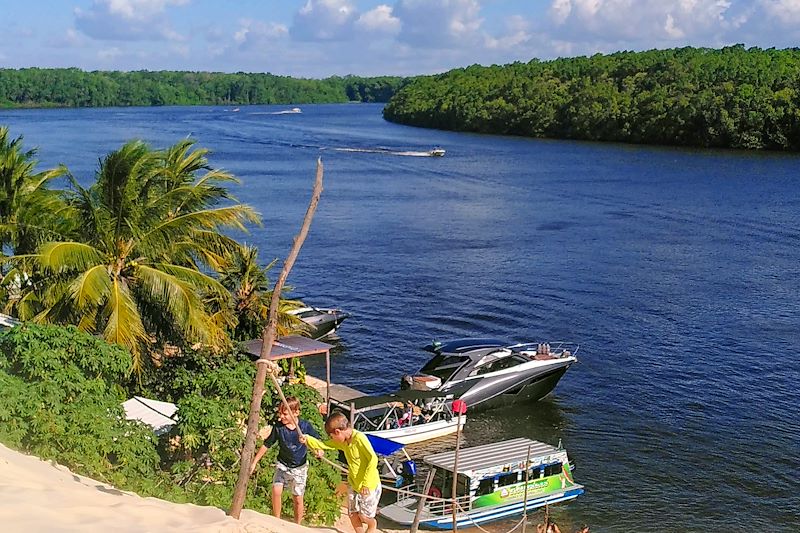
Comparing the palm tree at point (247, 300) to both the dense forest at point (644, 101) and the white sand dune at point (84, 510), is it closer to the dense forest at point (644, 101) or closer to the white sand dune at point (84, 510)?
the white sand dune at point (84, 510)

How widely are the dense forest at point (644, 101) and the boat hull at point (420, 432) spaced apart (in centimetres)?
9047

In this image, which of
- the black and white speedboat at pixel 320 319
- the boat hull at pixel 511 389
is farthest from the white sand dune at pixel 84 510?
the black and white speedboat at pixel 320 319

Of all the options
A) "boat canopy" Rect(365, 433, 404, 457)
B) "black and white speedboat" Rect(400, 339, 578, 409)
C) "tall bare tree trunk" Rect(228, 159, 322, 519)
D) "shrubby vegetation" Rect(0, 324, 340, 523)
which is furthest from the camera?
"black and white speedboat" Rect(400, 339, 578, 409)

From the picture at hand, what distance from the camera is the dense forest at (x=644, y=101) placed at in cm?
10806

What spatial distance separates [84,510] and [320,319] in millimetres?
24782

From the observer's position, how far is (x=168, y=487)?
1599cm

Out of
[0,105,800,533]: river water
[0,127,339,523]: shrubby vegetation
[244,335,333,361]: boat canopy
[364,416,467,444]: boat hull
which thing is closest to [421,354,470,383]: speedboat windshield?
[0,105,800,533]: river water

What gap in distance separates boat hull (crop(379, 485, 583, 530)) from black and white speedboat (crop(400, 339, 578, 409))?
6.03 metres

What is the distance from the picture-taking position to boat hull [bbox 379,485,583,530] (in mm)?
20500

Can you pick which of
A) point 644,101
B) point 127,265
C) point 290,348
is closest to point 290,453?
point 127,265

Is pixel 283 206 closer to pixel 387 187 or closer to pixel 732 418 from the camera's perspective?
pixel 387 187

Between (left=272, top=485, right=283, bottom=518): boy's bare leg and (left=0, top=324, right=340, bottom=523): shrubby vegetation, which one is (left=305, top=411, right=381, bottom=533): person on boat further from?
(left=0, top=324, right=340, bottom=523): shrubby vegetation

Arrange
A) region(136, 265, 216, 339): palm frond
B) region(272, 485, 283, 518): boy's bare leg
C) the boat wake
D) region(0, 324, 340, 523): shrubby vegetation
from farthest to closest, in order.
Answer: the boat wake → region(136, 265, 216, 339): palm frond → region(0, 324, 340, 523): shrubby vegetation → region(272, 485, 283, 518): boy's bare leg

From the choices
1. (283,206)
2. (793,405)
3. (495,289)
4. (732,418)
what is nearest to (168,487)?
(732,418)
